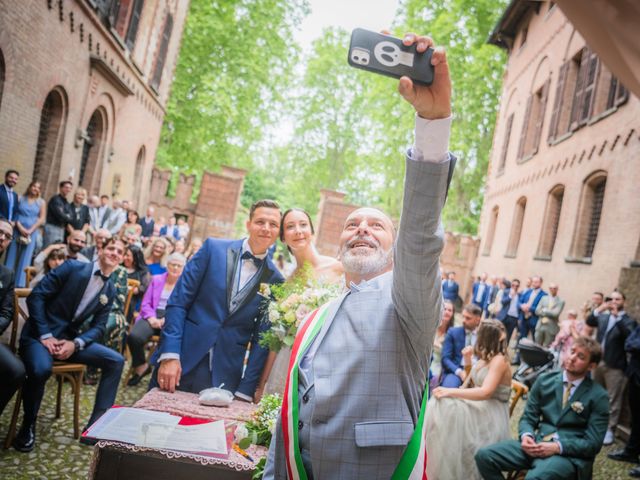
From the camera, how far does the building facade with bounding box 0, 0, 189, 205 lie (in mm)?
8805

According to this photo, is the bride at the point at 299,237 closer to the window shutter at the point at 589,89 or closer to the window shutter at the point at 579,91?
the window shutter at the point at 589,89

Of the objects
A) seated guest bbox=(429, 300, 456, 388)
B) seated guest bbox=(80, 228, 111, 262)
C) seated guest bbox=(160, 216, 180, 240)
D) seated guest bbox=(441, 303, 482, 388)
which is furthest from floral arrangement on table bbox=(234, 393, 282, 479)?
seated guest bbox=(160, 216, 180, 240)

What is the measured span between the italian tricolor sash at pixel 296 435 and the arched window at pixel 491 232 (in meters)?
20.0

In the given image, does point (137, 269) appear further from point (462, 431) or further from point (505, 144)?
point (505, 144)

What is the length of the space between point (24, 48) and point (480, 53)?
19397 mm

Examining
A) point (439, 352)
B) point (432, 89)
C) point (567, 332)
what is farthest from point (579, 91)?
point (432, 89)

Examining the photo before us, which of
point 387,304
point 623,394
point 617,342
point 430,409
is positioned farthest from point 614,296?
point 387,304

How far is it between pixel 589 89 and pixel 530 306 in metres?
6.16

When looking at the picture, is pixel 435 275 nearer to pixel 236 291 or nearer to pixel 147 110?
pixel 236 291

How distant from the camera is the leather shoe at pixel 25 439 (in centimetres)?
391

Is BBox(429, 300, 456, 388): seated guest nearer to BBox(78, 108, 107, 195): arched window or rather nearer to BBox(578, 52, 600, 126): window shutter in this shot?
BBox(578, 52, 600, 126): window shutter

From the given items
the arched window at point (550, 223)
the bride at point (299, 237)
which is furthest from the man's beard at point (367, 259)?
the arched window at point (550, 223)

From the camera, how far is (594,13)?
5.77 ft

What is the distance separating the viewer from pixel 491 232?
826 inches
